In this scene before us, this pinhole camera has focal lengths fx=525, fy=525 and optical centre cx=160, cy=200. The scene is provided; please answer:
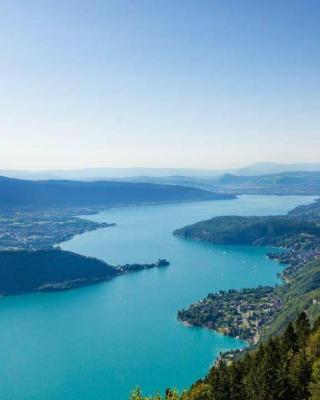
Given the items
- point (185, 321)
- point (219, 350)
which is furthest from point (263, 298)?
point (219, 350)

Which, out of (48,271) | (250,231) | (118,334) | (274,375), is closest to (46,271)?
(48,271)

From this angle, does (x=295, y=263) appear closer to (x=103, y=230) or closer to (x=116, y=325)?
(x=116, y=325)

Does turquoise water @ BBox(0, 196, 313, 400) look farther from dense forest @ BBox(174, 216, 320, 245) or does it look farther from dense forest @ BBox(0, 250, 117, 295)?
dense forest @ BBox(174, 216, 320, 245)

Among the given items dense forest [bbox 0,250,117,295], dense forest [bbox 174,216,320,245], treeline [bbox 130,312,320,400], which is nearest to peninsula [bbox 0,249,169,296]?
dense forest [bbox 0,250,117,295]

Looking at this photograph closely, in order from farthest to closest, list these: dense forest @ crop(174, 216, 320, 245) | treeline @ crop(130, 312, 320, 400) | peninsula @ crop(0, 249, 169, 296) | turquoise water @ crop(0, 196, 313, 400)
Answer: dense forest @ crop(174, 216, 320, 245) → peninsula @ crop(0, 249, 169, 296) → turquoise water @ crop(0, 196, 313, 400) → treeline @ crop(130, 312, 320, 400)

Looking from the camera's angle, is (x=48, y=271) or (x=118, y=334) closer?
(x=118, y=334)

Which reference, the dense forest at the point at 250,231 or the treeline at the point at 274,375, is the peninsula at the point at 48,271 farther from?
the treeline at the point at 274,375

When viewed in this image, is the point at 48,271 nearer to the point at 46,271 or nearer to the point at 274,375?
the point at 46,271
